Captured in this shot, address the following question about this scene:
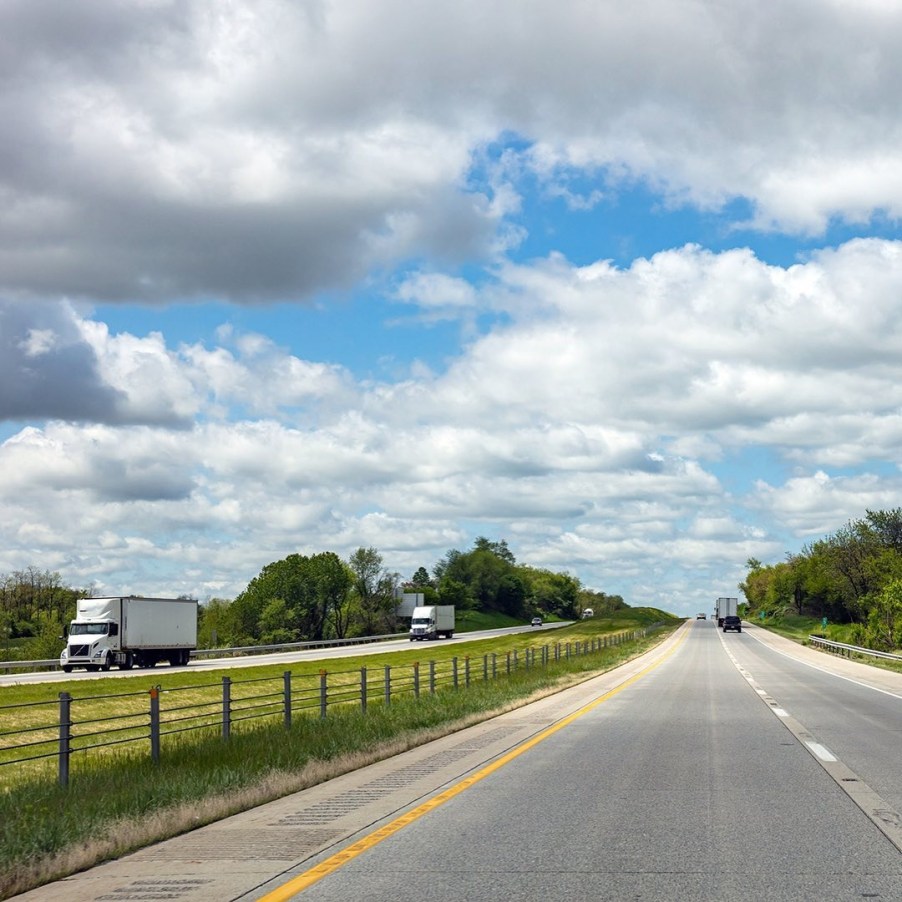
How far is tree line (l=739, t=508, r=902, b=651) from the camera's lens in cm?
7869

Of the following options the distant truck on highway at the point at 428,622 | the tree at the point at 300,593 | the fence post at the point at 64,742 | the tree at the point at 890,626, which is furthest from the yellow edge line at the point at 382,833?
the tree at the point at 300,593

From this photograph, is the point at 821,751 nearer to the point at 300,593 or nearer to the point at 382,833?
the point at 382,833

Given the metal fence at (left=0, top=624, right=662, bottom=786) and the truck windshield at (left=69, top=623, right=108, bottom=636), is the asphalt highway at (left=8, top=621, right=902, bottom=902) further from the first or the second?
the truck windshield at (left=69, top=623, right=108, bottom=636)

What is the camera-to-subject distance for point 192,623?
2518 inches

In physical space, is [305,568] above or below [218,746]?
above

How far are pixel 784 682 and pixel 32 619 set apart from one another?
11122 centimetres

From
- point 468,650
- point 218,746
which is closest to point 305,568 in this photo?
point 468,650

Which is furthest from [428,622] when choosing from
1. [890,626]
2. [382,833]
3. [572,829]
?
[572,829]

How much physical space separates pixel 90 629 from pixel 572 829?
5162 cm

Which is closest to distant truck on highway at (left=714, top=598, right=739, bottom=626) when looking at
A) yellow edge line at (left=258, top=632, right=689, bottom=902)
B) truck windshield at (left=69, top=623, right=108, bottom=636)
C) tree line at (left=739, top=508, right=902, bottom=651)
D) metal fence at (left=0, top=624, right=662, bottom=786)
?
tree line at (left=739, top=508, right=902, bottom=651)

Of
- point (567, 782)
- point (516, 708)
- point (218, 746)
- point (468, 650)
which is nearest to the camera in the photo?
point (567, 782)

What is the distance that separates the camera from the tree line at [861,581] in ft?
258

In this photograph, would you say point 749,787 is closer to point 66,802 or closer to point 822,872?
point 822,872

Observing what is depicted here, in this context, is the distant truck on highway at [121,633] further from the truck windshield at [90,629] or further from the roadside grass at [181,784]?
the roadside grass at [181,784]
